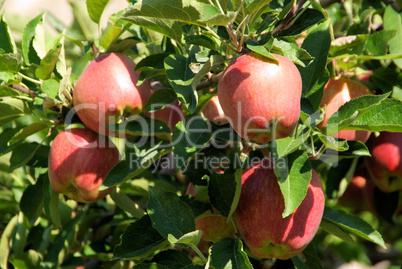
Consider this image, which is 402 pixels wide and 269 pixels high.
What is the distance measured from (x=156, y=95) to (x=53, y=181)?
1.18 ft

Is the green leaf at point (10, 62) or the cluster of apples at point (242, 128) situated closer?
the cluster of apples at point (242, 128)

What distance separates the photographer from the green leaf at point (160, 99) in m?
1.25

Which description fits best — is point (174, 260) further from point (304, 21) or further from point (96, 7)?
point (96, 7)

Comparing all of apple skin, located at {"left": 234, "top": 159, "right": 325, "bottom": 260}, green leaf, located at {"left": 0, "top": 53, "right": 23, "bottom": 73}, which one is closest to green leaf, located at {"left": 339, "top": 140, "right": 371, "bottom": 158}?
apple skin, located at {"left": 234, "top": 159, "right": 325, "bottom": 260}

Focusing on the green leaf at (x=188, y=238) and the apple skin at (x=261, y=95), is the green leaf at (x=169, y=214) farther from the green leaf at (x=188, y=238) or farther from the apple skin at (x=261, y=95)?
the apple skin at (x=261, y=95)

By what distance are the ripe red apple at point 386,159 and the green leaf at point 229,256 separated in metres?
0.62

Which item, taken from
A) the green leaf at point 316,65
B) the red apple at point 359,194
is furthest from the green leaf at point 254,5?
the red apple at point 359,194

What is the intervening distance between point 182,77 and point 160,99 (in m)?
0.17

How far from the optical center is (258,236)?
1.12 metres

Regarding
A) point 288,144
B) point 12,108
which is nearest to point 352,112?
point 288,144

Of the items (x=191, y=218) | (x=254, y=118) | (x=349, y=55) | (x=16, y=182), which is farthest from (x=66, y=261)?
(x=349, y=55)

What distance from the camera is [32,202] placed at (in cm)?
146

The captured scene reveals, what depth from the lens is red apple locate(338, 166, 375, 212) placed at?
1811 millimetres

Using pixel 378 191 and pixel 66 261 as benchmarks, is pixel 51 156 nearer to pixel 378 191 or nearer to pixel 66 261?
pixel 66 261
